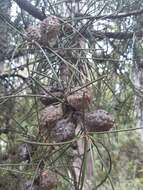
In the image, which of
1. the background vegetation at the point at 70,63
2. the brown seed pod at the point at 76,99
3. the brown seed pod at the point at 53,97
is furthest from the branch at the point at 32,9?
the brown seed pod at the point at 76,99

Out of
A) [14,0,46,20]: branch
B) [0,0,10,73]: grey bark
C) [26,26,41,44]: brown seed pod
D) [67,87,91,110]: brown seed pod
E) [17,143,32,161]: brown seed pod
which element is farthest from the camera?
[14,0,46,20]: branch

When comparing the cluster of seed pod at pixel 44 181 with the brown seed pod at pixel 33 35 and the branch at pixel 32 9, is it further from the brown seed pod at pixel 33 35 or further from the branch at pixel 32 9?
the branch at pixel 32 9

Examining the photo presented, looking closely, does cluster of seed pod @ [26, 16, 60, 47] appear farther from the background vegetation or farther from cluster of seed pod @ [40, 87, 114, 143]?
cluster of seed pod @ [40, 87, 114, 143]

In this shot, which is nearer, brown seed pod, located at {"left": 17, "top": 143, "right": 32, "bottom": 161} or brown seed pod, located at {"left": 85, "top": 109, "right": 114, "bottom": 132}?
brown seed pod, located at {"left": 85, "top": 109, "right": 114, "bottom": 132}

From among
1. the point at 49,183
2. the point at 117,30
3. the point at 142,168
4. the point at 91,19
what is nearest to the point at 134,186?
the point at 142,168

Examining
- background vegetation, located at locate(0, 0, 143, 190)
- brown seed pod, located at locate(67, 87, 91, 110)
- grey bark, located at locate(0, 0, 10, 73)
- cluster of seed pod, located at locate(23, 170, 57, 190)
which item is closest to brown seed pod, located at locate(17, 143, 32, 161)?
background vegetation, located at locate(0, 0, 143, 190)

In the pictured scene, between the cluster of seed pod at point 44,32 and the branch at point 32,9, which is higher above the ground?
the branch at point 32,9
